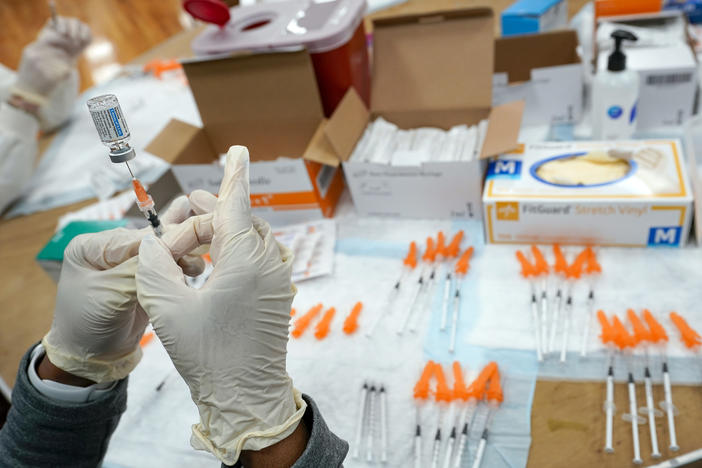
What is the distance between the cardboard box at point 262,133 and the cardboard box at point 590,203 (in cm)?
47

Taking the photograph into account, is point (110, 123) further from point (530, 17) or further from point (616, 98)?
point (530, 17)

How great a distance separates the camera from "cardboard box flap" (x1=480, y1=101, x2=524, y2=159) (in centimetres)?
120

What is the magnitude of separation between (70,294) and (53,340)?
123 millimetres

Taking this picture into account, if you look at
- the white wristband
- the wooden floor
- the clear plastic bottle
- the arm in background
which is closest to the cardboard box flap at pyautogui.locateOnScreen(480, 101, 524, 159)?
the clear plastic bottle

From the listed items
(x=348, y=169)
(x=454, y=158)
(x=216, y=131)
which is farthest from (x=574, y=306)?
(x=216, y=131)

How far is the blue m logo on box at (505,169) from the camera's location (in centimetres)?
122

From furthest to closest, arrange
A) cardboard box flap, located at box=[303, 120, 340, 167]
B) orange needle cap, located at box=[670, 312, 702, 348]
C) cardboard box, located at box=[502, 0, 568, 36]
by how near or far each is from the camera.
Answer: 1. cardboard box, located at box=[502, 0, 568, 36]
2. cardboard box flap, located at box=[303, 120, 340, 167]
3. orange needle cap, located at box=[670, 312, 702, 348]

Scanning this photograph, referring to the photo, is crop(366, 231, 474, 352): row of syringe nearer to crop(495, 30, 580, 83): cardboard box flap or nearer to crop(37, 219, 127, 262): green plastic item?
crop(495, 30, 580, 83): cardboard box flap

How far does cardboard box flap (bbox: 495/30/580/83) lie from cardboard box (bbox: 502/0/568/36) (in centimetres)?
12

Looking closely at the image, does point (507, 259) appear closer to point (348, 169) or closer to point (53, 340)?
point (348, 169)

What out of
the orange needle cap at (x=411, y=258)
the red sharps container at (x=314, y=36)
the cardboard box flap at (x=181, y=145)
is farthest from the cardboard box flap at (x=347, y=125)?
the cardboard box flap at (x=181, y=145)

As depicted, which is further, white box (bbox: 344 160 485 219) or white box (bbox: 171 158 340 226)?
white box (bbox: 171 158 340 226)

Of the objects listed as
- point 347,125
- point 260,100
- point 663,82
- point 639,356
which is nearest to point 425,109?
point 347,125

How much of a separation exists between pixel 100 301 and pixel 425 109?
96 cm
